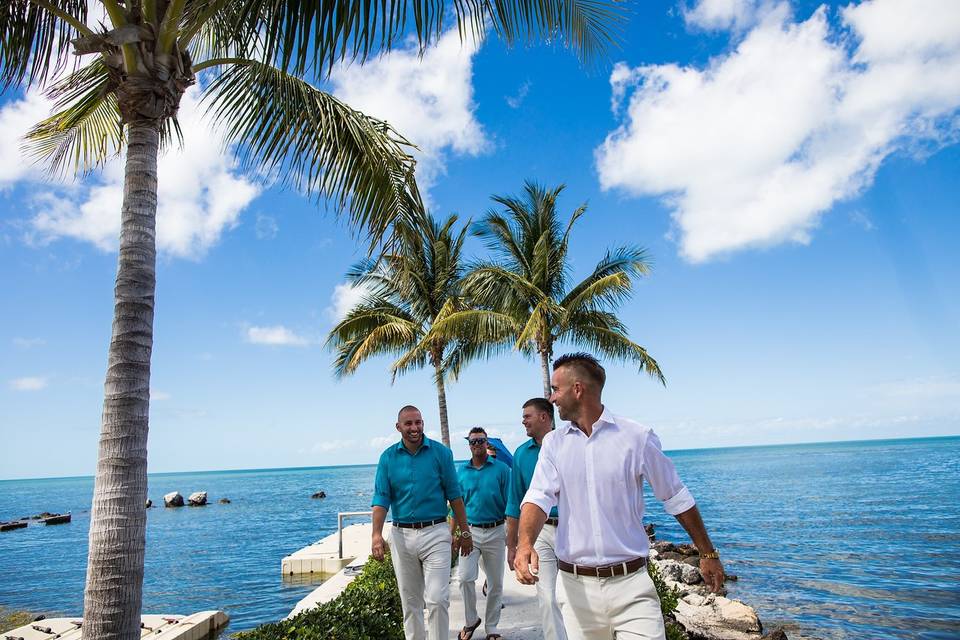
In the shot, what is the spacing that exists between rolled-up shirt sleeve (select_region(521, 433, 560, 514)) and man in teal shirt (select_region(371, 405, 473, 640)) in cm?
260

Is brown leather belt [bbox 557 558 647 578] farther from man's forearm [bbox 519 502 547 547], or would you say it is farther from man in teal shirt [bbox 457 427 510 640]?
man in teal shirt [bbox 457 427 510 640]

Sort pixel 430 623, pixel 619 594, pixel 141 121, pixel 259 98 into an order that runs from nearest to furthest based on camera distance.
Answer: pixel 619 594, pixel 141 121, pixel 430 623, pixel 259 98

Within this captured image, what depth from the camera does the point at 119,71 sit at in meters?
5.69

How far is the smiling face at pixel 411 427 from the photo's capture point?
255 inches

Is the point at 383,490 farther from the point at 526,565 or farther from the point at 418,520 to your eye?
the point at 526,565

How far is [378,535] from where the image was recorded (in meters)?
6.27

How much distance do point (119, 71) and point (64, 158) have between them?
15.3ft

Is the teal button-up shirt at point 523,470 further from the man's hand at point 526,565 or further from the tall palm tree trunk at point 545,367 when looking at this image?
the tall palm tree trunk at point 545,367

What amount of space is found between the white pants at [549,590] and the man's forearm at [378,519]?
4.68 ft

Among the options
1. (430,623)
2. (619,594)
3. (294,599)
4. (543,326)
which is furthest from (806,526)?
(619,594)

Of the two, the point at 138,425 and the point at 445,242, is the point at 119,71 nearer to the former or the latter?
the point at 138,425

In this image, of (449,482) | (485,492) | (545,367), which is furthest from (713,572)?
(545,367)

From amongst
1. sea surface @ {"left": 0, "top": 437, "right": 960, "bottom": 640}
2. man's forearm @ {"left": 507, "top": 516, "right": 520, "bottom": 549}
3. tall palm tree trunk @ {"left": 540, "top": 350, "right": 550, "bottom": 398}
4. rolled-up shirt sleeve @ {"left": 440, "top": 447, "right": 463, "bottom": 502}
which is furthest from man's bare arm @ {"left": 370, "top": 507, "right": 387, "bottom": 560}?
tall palm tree trunk @ {"left": 540, "top": 350, "right": 550, "bottom": 398}

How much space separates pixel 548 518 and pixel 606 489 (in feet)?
9.23
